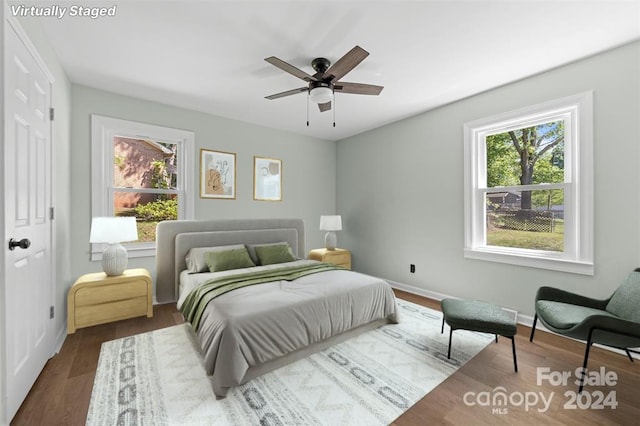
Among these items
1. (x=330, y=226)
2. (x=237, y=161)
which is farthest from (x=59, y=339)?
(x=330, y=226)

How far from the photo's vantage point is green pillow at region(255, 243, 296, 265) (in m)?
3.51

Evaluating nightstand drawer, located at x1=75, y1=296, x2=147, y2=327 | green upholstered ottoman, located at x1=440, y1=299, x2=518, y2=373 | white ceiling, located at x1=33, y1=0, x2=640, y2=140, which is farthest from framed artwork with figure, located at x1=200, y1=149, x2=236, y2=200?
green upholstered ottoman, located at x1=440, y1=299, x2=518, y2=373

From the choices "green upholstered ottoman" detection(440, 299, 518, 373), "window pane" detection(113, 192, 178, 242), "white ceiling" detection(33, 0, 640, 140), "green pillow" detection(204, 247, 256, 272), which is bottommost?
"green upholstered ottoman" detection(440, 299, 518, 373)

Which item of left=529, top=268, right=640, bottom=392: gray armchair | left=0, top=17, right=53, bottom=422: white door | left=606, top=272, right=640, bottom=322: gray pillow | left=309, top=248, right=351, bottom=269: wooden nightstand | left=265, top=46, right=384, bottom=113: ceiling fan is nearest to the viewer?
left=0, top=17, right=53, bottom=422: white door

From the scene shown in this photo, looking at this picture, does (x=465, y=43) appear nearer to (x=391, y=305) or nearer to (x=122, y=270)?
(x=391, y=305)

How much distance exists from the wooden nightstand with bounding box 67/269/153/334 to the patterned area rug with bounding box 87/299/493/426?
1.47 ft

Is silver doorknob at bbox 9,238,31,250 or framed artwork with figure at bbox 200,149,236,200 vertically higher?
framed artwork with figure at bbox 200,149,236,200

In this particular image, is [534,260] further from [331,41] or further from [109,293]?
[109,293]

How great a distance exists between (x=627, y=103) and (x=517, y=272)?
183 cm

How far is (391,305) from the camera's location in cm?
284

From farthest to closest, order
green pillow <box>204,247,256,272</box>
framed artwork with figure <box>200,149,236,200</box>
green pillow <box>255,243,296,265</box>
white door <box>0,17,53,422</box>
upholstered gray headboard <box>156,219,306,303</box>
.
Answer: framed artwork with figure <box>200,149,236,200</box> → green pillow <box>255,243,296,265</box> → upholstered gray headboard <box>156,219,306,303</box> → green pillow <box>204,247,256,272</box> → white door <box>0,17,53,422</box>

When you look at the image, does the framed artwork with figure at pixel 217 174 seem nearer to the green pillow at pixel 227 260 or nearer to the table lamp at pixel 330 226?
the green pillow at pixel 227 260

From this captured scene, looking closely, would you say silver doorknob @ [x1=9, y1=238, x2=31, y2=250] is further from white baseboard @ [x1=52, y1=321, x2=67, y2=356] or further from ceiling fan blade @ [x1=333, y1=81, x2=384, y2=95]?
ceiling fan blade @ [x1=333, y1=81, x2=384, y2=95]

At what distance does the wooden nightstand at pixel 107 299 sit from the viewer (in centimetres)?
268
